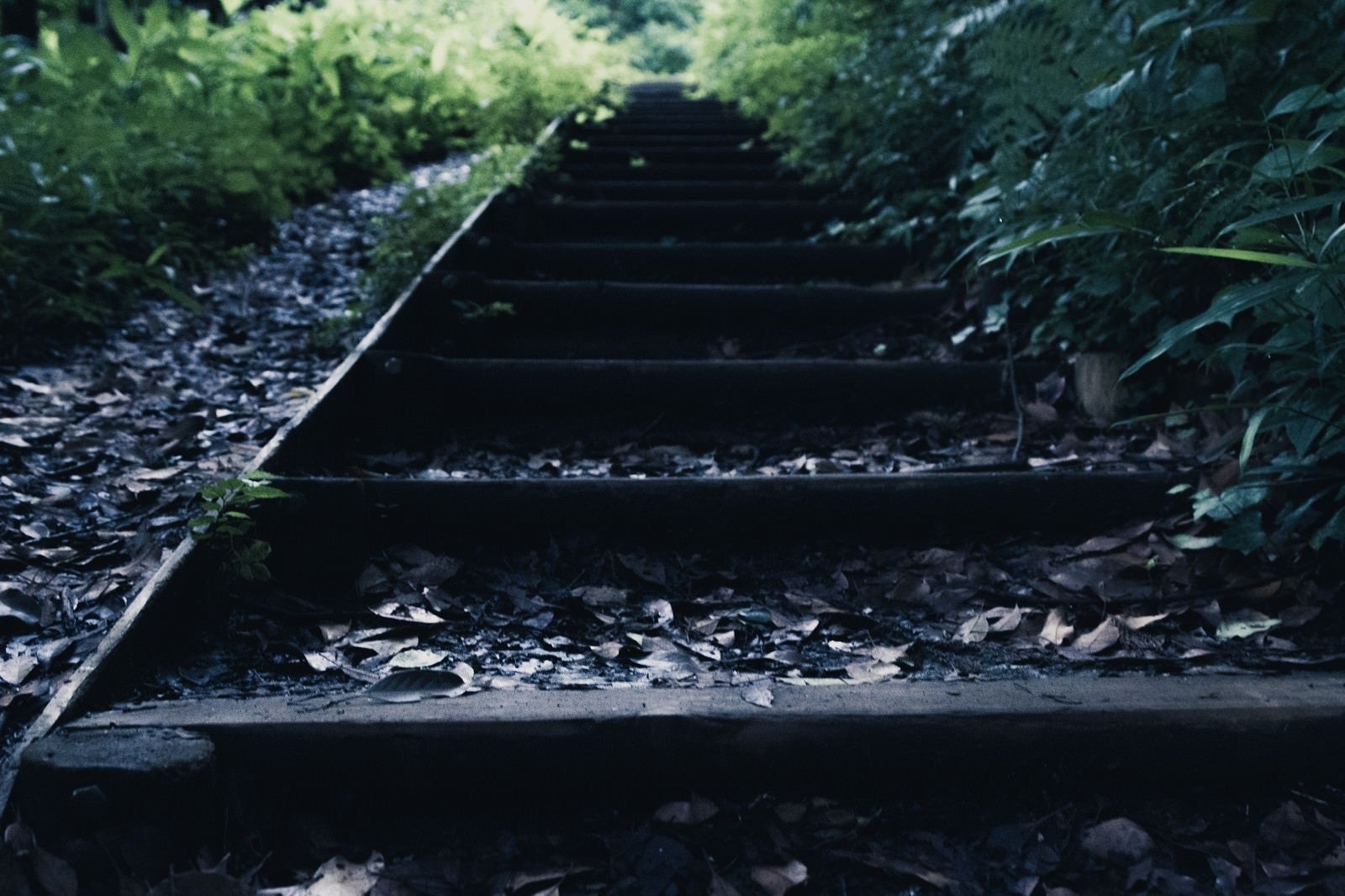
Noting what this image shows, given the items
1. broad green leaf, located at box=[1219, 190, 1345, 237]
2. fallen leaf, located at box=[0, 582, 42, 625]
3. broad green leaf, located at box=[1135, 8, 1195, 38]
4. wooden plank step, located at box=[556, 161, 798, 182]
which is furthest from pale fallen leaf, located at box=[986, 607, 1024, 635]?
→ wooden plank step, located at box=[556, 161, 798, 182]

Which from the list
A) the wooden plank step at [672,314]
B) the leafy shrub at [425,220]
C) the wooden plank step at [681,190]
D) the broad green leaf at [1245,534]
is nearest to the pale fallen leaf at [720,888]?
the broad green leaf at [1245,534]

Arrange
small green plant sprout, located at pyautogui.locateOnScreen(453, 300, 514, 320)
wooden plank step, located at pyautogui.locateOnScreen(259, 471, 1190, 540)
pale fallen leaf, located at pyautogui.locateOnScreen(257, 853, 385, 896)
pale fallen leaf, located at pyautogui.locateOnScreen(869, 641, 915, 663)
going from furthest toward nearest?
small green plant sprout, located at pyautogui.locateOnScreen(453, 300, 514, 320) < wooden plank step, located at pyautogui.locateOnScreen(259, 471, 1190, 540) < pale fallen leaf, located at pyautogui.locateOnScreen(869, 641, 915, 663) < pale fallen leaf, located at pyautogui.locateOnScreen(257, 853, 385, 896)

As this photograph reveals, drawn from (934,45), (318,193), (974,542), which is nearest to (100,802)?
(974,542)

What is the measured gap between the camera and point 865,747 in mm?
1315

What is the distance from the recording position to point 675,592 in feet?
6.21

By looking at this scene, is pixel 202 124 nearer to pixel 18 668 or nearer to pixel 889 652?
pixel 18 668

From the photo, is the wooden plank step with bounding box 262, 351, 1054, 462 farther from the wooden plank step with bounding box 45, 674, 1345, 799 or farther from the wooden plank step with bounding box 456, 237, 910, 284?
the wooden plank step with bounding box 45, 674, 1345, 799

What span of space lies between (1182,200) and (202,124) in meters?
4.15

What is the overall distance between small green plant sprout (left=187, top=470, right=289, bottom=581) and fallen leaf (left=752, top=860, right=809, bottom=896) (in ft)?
3.29

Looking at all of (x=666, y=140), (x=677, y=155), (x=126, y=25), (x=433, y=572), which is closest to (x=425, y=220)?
(x=126, y=25)

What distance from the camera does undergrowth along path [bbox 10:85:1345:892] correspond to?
1296mm

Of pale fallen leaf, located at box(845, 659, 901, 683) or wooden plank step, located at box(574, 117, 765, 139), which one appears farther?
wooden plank step, located at box(574, 117, 765, 139)

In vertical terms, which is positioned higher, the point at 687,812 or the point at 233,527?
the point at 233,527

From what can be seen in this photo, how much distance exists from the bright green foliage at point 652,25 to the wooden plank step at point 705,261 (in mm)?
17871
